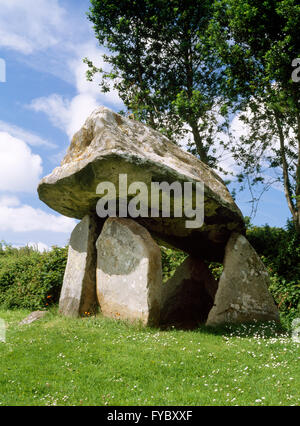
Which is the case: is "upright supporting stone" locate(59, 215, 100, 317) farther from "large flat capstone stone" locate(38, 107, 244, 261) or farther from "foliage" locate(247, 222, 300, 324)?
"foliage" locate(247, 222, 300, 324)

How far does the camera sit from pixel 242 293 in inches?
394

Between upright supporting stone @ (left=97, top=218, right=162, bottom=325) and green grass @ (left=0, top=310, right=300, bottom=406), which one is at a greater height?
upright supporting stone @ (left=97, top=218, right=162, bottom=325)

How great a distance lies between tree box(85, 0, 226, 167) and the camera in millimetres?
17266

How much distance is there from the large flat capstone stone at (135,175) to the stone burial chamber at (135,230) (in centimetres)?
3

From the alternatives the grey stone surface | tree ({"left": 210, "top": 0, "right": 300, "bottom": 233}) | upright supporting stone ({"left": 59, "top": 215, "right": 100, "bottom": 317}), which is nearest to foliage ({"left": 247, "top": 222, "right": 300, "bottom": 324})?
tree ({"left": 210, "top": 0, "right": 300, "bottom": 233})

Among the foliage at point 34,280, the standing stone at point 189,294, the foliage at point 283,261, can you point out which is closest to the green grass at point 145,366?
A: the foliage at point 283,261

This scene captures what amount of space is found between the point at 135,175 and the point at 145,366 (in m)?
4.28

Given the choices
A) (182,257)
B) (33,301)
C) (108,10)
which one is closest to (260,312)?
(182,257)

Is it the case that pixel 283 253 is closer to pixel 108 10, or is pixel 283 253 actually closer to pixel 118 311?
pixel 118 311

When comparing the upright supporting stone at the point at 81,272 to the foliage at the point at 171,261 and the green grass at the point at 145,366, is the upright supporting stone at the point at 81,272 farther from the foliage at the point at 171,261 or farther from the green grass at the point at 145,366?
the foliage at the point at 171,261

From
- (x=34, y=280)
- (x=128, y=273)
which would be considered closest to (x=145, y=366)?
(x=128, y=273)

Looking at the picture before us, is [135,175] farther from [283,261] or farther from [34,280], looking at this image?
[34,280]

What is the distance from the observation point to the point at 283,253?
40.5ft

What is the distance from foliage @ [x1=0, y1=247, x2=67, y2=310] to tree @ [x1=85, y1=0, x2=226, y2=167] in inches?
303
